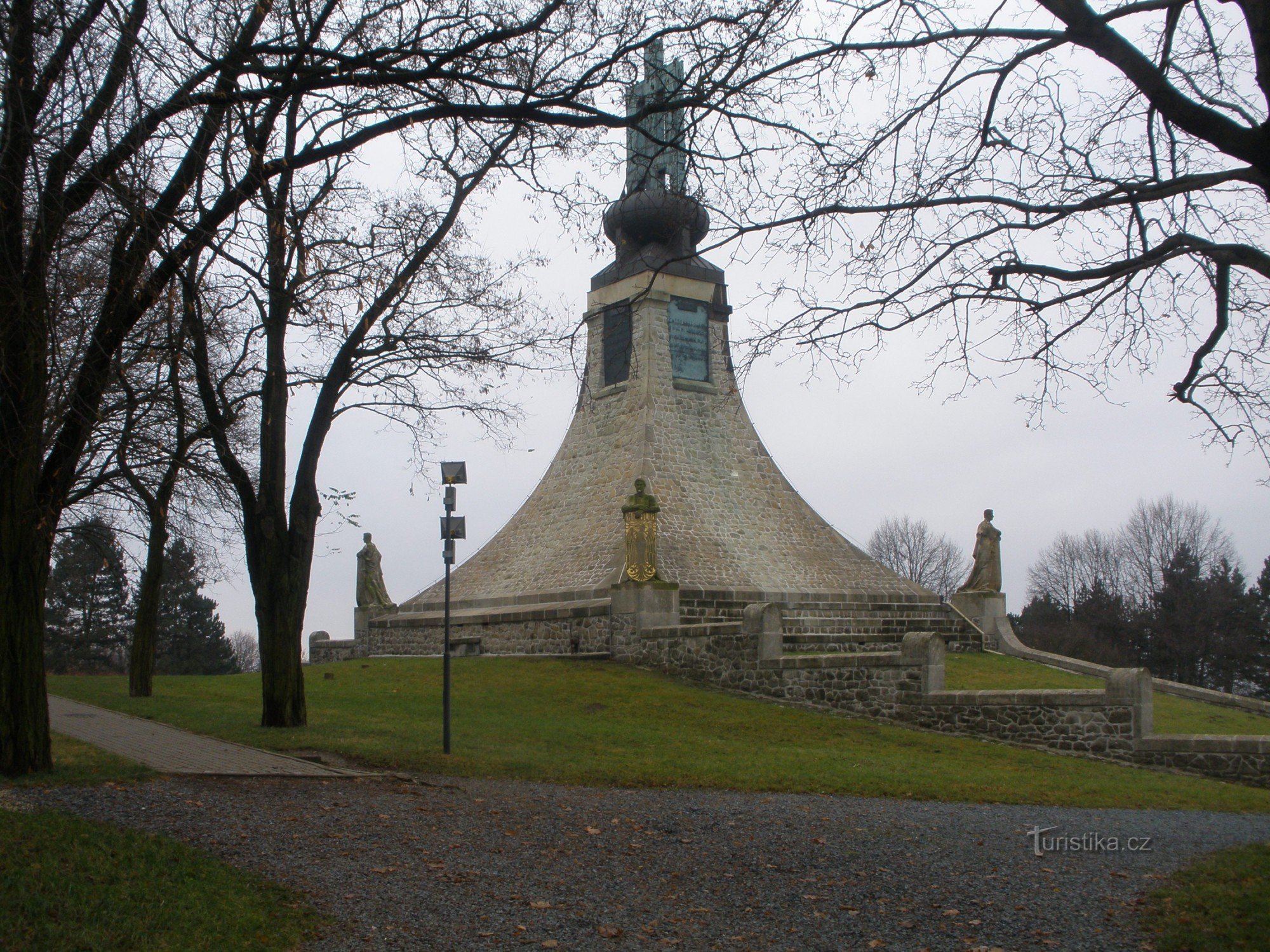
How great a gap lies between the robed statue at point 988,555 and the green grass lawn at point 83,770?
1832 cm

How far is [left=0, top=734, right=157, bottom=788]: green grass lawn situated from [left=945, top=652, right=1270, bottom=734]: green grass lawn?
10.8 meters

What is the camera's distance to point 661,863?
273 inches

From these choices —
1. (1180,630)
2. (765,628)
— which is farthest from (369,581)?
(1180,630)

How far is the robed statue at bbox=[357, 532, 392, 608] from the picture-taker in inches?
1112

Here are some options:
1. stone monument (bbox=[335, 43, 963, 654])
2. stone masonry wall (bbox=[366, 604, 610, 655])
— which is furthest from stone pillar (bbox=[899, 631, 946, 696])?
stone masonry wall (bbox=[366, 604, 610, 655])

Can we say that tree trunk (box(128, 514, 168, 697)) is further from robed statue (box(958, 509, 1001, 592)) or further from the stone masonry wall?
robed statue (box(958, 509, 1001, 592))

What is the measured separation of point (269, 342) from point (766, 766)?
6.87 meters

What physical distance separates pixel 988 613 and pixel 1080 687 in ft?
20.1

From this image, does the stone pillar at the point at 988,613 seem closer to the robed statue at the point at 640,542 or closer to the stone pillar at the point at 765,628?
the robed statue at the point at 640,542

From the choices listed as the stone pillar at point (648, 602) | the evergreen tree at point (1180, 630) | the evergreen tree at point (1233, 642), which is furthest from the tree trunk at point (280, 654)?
the evergreen tree at point (1233, 642)

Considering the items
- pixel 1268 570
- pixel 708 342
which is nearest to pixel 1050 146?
pixel 708 342

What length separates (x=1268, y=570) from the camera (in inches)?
1795

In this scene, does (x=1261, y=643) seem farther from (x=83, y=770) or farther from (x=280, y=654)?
(x=83, y=770)

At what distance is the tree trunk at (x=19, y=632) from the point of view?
8.16 metres
